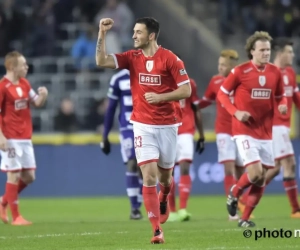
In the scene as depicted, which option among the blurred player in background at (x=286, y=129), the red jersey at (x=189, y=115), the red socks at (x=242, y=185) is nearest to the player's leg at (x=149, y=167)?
the red socks at (x=242, y=185)

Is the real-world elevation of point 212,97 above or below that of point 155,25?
below

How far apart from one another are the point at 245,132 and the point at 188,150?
8.27ft

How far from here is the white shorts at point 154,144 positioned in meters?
11.3

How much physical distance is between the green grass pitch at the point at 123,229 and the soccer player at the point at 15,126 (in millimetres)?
589

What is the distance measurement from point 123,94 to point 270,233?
4284 millimetres

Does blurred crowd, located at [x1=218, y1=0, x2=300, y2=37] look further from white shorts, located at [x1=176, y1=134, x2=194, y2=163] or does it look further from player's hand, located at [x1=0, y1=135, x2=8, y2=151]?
player's hand, located at [x1=0, y1=135, x2=8, y2=151]

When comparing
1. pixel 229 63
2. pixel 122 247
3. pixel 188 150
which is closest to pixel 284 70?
pixel 229 63

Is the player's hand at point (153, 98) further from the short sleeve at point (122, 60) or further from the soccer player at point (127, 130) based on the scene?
the soccer player at point (127, 130)

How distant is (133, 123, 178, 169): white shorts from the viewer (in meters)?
11.3

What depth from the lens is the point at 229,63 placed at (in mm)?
15734

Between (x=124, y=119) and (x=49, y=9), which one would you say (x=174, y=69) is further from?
(x=49, y=9)

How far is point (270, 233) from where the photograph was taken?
39.0ft

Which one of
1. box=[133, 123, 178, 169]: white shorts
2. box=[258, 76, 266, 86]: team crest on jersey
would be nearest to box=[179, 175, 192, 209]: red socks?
box=[258, 76, 266, 86]: team crest on jersey

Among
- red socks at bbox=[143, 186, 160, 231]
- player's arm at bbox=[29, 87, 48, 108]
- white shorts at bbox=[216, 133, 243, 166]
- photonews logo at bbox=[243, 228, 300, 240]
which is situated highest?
player's arm at bbox=[29, 87, 48, 108]
